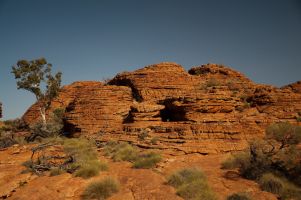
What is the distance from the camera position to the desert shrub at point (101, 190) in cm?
738

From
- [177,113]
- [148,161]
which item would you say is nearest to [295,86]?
[177,113]

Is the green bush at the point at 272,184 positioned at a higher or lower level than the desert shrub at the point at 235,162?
lower

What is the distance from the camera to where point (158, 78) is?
26.8 m

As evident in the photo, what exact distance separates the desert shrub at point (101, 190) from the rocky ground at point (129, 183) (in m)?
0.22

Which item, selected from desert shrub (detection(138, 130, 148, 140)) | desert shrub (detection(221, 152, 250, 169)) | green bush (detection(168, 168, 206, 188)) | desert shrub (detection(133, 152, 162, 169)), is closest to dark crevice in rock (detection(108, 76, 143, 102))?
desert shrub (detection(138, 130, 148, 140))

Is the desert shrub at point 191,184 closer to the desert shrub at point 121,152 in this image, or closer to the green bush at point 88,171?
the green bush at point 88,171

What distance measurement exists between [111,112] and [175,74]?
33.3 ft

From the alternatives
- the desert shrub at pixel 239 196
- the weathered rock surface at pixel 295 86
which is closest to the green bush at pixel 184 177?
the desert shrub at pixel 239 196

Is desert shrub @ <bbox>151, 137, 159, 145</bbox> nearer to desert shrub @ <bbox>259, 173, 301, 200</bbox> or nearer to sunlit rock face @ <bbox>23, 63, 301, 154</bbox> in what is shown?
sunlit rock face @ <bbox>23, 63, 301, 154</bbox>

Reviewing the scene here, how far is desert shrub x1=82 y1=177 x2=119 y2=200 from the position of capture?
7.38 meters

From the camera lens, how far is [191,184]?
25.7 ft

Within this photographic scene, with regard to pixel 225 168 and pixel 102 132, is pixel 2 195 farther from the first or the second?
pixel 102 132

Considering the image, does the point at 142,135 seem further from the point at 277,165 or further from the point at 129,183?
the point at 277,165

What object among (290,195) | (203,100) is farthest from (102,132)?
(290,195)
